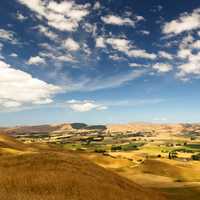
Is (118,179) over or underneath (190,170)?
over

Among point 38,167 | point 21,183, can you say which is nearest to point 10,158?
point 38,167

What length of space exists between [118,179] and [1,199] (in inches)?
755

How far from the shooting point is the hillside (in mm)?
32781

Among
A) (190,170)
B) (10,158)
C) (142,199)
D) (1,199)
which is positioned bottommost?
(190,170)

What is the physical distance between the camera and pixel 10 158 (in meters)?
44.0

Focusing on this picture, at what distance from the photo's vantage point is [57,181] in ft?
117

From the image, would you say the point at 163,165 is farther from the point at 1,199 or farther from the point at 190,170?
the point at 1,199

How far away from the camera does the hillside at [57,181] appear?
32.8m

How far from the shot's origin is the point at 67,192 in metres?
33.7

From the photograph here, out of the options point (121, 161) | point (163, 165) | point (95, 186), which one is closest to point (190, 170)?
point (163, 165)

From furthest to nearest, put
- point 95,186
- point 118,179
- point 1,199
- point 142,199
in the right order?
point 118,179, point 142,199, point 95,186, point 1,199

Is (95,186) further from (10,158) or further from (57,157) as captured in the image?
(10,158)

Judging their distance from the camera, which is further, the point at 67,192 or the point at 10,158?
the point at 10,158

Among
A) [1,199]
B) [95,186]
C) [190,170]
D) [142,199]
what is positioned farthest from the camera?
[190,170]
